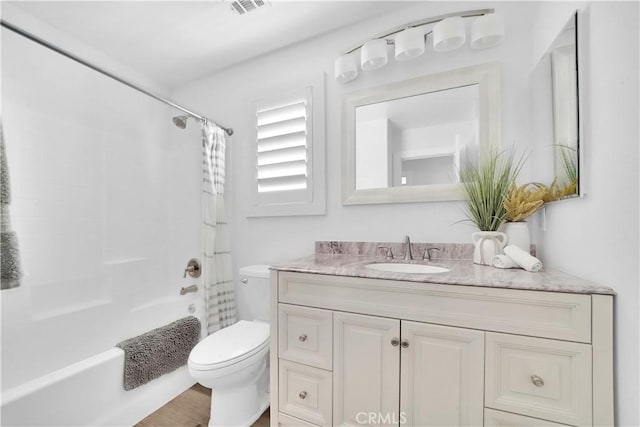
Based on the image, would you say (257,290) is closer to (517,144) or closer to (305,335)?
(305,335)

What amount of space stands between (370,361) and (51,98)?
243 centimetres

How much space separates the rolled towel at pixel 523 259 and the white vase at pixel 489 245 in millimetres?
78

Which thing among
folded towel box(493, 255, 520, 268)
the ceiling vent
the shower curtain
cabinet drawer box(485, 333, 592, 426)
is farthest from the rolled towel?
the ceiling vent

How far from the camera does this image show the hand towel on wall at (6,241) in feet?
3.65

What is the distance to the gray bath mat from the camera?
146cm

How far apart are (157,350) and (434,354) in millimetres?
1534

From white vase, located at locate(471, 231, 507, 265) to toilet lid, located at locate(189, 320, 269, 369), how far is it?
3.86ft

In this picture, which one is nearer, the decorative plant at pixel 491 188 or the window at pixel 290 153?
the decorative plant at pixel 491 188

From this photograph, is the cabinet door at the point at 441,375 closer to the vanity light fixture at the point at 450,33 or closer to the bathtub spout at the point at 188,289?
the vanity light fixture at the point at 450,33

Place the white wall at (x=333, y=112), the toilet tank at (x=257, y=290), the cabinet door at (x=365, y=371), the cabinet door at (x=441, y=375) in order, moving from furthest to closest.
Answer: the toilet tank at (x=257, y=290) → the white wall at (x=333, y=112) → the cabinet door at (x=365, y=371) → the cabinet door at (x=441, y=375)

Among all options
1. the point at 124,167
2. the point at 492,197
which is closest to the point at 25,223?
the point at 124,167

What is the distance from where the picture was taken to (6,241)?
3.76 feet

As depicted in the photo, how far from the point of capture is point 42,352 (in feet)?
5.27

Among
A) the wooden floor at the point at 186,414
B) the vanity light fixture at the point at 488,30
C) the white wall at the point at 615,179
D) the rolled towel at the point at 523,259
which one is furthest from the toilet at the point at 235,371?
the vanity light fixture at the point at 488,30
